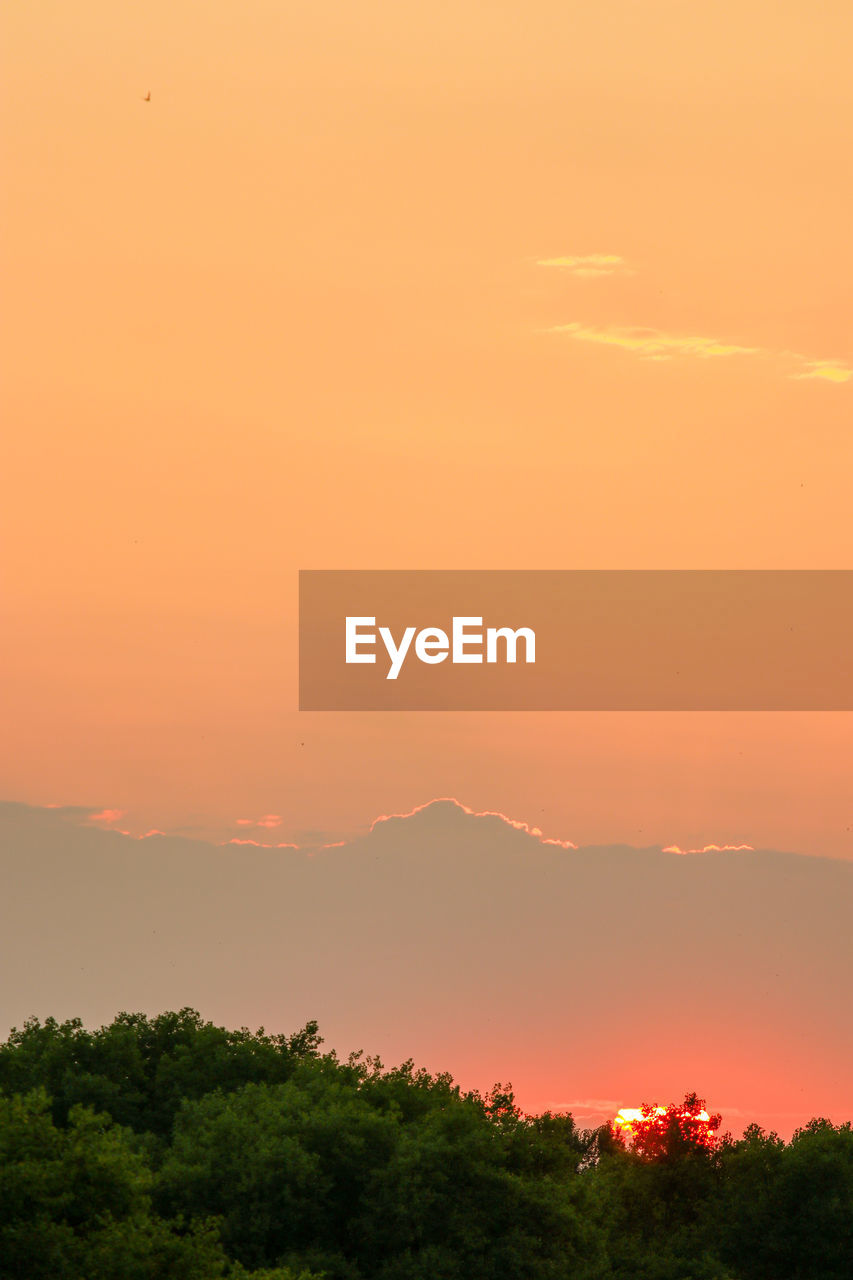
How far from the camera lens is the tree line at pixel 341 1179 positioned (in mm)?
41312

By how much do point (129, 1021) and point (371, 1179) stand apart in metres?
26.8

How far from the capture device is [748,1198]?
74.2m

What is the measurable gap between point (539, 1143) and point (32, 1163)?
2874 cm

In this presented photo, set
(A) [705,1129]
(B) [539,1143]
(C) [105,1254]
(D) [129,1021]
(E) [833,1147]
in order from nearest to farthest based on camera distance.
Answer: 1. (C) [105,1254]
2. (B) [539,1143]
3. (E) [833,1147]
4. (D) [129,1021]
5. (A) [705,1129]

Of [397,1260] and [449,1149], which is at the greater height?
[449,1149]

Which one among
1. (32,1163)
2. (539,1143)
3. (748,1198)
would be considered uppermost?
(32,1163)

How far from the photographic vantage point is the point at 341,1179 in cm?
5712

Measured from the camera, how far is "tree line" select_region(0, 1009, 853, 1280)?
41.3m

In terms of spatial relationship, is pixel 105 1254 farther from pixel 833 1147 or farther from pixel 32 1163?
pixel 833 1147

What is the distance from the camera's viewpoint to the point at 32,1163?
3959 centimetres

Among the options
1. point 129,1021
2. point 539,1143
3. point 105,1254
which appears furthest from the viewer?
point 129,1021

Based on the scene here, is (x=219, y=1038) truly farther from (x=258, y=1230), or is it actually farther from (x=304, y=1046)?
(x=258, y=1230)

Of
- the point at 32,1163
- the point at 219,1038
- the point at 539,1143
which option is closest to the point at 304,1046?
the point at 219,1038

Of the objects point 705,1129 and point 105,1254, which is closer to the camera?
point 105,1254
